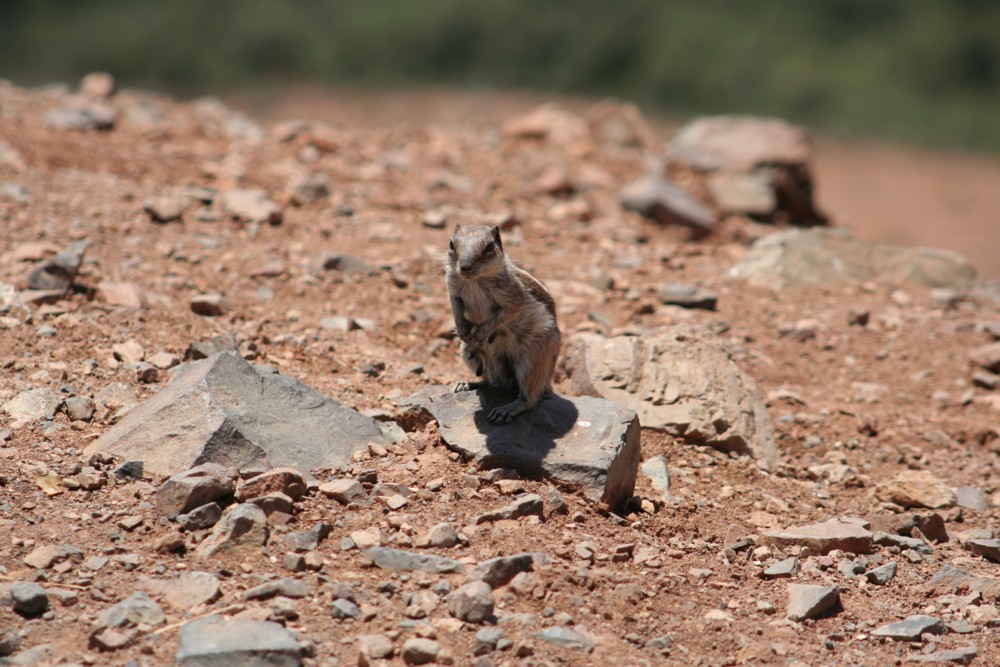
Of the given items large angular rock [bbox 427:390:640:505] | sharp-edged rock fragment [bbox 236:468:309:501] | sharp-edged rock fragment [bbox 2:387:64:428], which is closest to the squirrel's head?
large angular rock [bbox 427:390:640:505]

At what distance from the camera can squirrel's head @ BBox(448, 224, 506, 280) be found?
221 inches

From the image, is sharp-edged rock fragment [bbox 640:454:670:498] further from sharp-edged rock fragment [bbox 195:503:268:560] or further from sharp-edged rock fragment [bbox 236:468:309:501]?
sharp-edged rock fragment [bbox 195:503:268:560]

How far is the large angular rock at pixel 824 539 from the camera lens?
5.66m

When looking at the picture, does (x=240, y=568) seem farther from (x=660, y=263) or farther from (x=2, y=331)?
(x=660, y=263)

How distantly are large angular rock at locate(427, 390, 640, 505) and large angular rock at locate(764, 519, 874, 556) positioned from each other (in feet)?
2.71

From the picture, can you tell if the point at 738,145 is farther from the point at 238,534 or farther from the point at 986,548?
the point at 238,534

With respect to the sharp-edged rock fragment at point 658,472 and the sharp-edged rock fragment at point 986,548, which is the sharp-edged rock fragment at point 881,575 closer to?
the sharp-edged rock fragment at point 986,548

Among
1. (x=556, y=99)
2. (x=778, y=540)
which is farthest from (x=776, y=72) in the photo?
(x=778, y=540)

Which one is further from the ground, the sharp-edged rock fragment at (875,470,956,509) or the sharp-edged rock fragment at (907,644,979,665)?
the sharp-edged rock fragment at (907,644,979,665)

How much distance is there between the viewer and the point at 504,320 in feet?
19.5

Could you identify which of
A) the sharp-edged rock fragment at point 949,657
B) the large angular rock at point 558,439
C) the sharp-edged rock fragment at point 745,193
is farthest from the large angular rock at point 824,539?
the sharp-edged rock fragment at point 745,193

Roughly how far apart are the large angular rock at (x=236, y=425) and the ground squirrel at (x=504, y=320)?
2.53ft

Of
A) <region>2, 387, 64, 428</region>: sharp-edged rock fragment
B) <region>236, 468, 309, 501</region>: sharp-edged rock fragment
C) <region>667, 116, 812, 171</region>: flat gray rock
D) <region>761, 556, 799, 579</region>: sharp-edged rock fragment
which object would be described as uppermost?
<region>667, 116, 812, 171</region>: flat gray rock

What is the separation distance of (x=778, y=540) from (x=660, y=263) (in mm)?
4555
